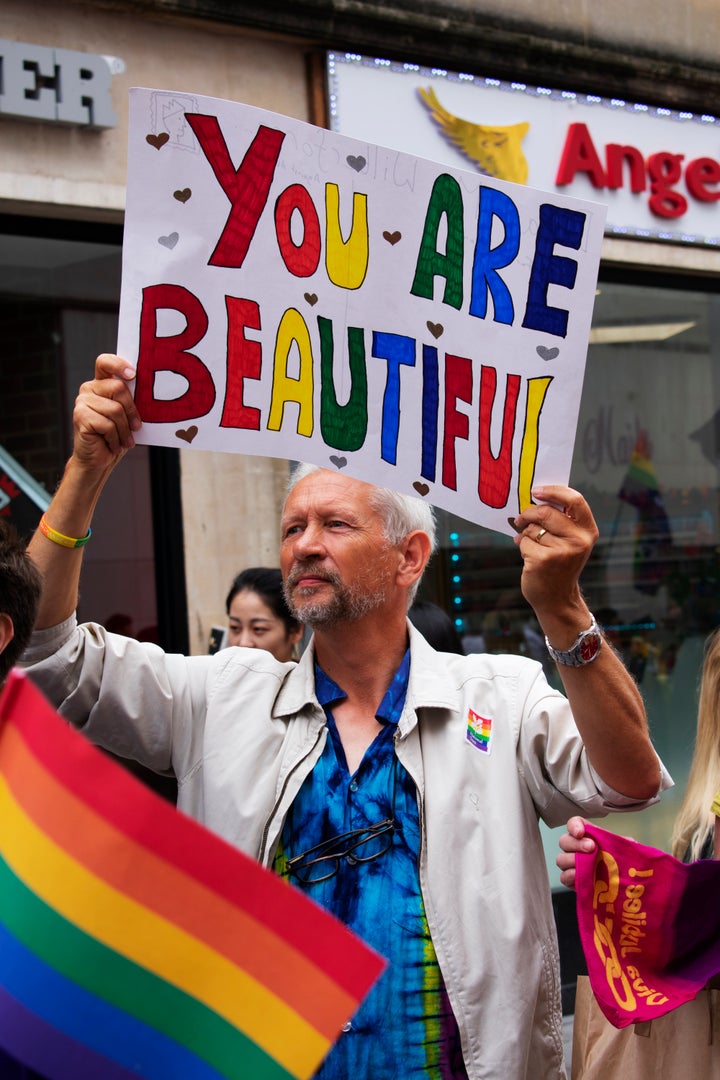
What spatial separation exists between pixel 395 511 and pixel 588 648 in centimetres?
61

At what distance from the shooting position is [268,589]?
4828 mm

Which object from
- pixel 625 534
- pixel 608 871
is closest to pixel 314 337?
pixel 608 871

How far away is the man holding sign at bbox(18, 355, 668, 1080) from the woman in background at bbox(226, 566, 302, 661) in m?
2.04

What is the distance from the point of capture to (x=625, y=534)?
7.81 metres

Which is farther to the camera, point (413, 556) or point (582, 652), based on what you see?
point (413, 556)

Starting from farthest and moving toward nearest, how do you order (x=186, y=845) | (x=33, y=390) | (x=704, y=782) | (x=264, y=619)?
1. (x=33, y=390)
2. (x=264, y=619)
3. (x=704, y=782)
4. (x=186, y=845)

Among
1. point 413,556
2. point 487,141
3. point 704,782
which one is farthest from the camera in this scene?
point 487,141

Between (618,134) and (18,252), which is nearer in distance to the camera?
(18,252)

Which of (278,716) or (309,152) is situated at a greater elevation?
(309,152)

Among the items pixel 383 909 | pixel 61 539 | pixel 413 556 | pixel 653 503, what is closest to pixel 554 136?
pixel 653 503

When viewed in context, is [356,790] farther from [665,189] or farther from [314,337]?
[665,189]

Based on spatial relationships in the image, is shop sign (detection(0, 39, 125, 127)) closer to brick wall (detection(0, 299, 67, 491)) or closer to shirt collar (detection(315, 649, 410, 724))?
brick wall (detection(0, 299, 67, 491))

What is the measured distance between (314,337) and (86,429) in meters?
0.46

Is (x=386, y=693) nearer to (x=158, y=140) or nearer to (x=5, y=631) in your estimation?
(x=5, y=631)
